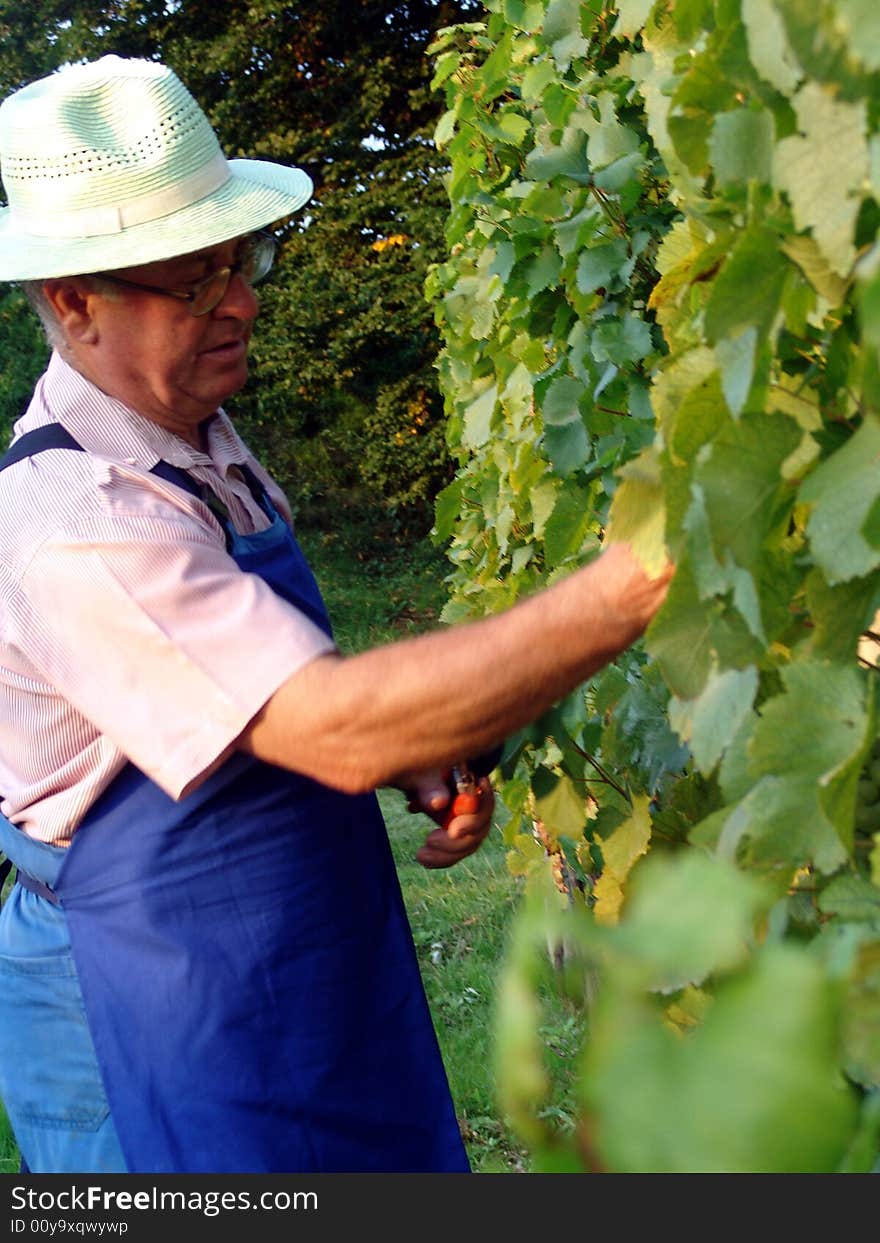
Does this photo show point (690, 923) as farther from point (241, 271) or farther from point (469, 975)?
point (469, 975)

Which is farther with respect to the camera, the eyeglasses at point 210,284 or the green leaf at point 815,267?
the eyeglasses at point 210,284

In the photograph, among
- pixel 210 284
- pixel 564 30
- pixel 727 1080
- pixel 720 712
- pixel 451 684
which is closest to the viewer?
pixel 727 1080

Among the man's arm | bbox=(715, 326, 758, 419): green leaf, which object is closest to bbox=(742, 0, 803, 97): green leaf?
bbox=(715, 326, 758, 419): green leaf

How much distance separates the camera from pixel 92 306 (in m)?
1.88

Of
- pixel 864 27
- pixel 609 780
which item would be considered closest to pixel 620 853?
pixel 609 780

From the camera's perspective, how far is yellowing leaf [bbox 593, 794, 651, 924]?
1.83 m

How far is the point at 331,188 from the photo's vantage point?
48.3ft

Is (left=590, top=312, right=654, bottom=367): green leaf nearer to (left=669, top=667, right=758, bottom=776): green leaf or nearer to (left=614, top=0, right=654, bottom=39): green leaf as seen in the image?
(left=614, top=0, right=654, bottom=39): green leaf

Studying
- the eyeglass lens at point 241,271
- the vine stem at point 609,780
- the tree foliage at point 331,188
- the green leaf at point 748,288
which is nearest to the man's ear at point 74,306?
the eyeglass lens at point 241,271

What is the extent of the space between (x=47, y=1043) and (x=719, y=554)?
4.63ft

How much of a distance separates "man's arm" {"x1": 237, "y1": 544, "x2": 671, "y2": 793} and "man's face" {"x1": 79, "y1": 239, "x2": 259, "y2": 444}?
1.98 feet

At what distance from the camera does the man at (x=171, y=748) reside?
60.5 inches

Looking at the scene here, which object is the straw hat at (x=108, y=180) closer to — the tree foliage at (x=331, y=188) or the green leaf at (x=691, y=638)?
the green leaf at (x=691, y=638)

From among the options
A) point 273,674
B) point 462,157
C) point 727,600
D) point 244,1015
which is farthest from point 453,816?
point 462,157
